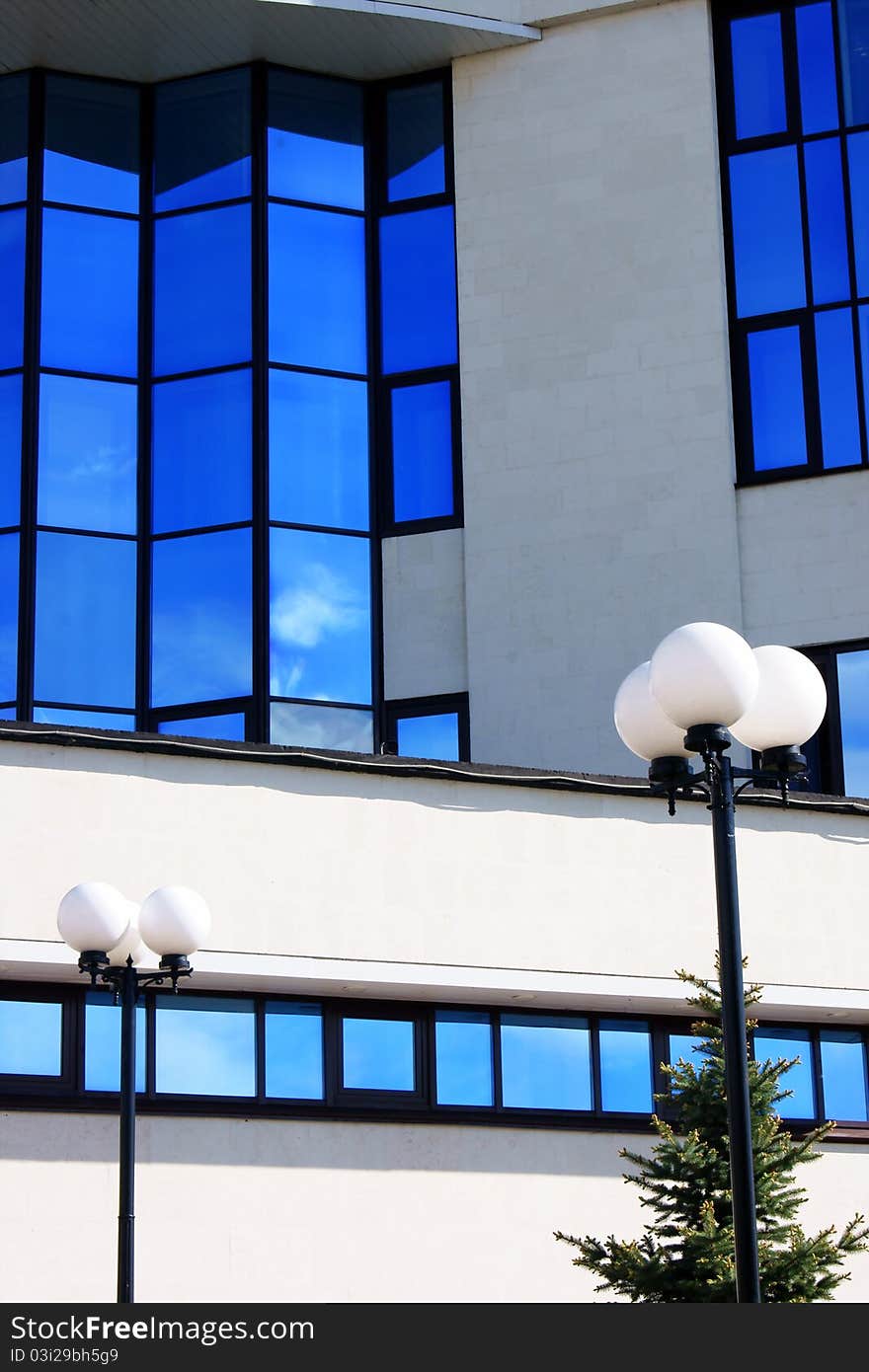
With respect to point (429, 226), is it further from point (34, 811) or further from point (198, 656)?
point (34, 811)

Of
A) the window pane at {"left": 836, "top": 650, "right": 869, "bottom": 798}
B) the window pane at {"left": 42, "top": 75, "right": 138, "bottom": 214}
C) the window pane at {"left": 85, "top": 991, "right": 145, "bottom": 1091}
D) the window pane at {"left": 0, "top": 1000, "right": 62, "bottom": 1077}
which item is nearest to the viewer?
the window pane at {"left": 0, "top": 1000, "right": 62, "bottom": 1077}

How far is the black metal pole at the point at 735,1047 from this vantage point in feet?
27.4

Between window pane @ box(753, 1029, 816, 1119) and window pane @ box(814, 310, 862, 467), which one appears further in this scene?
window pane @ box(814, 310, 862, 467)

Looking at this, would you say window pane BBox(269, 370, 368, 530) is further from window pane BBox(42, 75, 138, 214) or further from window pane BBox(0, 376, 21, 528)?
window pane BBox(42, 75, 138, 214)

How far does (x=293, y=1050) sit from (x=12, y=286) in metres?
13.1

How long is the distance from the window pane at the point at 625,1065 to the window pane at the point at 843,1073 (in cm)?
166

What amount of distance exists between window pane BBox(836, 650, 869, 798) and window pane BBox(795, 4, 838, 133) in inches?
263

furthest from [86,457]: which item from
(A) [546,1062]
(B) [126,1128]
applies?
(B) [126,1128]

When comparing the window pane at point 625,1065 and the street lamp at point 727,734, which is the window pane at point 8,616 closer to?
the window pane at point 625,1065

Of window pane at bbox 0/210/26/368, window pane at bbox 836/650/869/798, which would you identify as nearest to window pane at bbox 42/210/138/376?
window pane at bbox 0/210/26/368

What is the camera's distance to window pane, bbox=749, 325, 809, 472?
82.2 ft

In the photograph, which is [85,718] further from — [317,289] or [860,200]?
[860,200]

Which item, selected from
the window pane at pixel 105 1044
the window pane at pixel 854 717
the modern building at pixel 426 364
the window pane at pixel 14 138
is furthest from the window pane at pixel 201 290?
the window pane at pixel 105 1044

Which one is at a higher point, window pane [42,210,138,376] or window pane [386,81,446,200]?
→ window pane [386,81,446,200]
